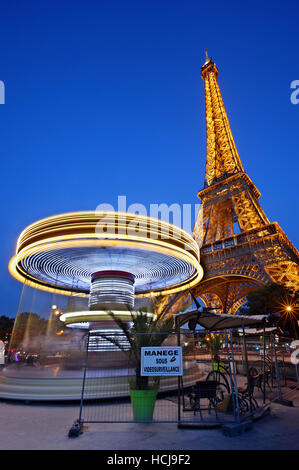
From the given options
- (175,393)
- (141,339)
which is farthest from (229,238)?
(141,339)

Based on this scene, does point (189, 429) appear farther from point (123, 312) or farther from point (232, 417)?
point (123, 312)

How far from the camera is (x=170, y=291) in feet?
66.0

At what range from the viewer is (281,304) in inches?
937

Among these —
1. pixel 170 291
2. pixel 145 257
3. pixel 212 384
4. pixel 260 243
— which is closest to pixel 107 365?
pixel 145 257

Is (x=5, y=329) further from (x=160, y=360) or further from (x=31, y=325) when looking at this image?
(x=160, y=360)

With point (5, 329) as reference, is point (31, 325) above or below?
above

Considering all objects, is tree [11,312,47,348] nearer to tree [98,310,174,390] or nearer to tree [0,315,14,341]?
tree [0,315,14,341]

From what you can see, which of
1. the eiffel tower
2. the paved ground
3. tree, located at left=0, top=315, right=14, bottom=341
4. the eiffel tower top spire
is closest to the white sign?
the paved ground

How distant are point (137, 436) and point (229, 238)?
97.4 feet

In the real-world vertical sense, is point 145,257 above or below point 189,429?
above

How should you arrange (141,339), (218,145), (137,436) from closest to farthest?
1. (137,436)
2. (141,339)
3. (218,145)

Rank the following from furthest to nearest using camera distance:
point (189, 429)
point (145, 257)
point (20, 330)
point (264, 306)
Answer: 1. point (20, 330)
2. point (264, 306)
3. point (145, 257)
4. point (189, 429)

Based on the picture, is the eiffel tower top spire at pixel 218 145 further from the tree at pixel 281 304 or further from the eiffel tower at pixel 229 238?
the tree at pixel 281 304

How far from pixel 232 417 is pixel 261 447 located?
170 centimetres
